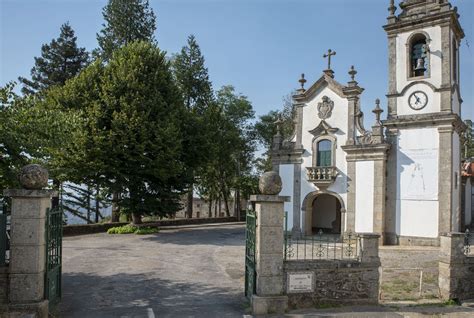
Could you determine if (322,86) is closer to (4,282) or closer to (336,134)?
(336,134)

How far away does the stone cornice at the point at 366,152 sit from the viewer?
21.0 metres

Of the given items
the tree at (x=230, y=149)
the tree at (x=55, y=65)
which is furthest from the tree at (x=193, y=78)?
the tree at (x=55, y=65)

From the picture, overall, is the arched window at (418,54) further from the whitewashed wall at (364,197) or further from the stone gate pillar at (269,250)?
the stone gate pillar at (269,250)

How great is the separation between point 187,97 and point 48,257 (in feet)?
96.5

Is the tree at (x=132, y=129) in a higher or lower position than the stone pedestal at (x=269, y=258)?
higher

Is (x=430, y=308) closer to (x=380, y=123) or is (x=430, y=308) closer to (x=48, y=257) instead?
(x=48, y=257)

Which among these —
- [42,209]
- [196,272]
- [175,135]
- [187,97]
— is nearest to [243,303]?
[196,272]

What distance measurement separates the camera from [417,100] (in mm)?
20859

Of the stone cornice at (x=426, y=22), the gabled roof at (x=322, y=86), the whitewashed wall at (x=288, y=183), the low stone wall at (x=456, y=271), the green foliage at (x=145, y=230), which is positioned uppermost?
the stone cornice at (x=426, y=22)

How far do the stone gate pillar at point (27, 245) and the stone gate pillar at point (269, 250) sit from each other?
4.11 metres

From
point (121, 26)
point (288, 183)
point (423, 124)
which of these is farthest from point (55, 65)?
point (423, 124)

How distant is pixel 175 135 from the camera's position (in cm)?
2228

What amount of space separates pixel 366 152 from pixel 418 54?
585cm

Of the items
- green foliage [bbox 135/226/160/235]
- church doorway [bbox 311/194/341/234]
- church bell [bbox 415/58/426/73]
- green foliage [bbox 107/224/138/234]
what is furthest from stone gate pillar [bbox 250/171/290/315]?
church doorway [bbox 311/194/341/234]
